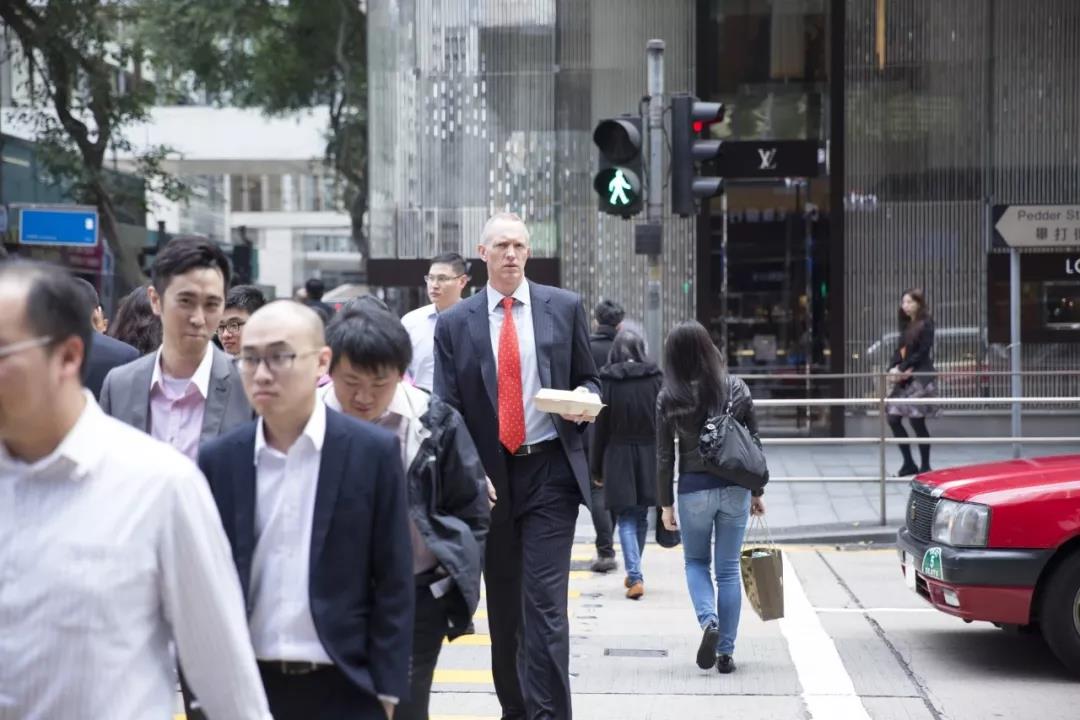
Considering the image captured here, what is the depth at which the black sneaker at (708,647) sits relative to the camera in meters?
7.79

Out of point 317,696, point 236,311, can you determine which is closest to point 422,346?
point 236,311

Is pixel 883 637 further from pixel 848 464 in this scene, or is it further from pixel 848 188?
pixel 848 188

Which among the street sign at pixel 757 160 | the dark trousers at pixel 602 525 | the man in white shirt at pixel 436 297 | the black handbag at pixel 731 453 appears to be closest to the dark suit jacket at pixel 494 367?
the black handbag at pixel 731 453

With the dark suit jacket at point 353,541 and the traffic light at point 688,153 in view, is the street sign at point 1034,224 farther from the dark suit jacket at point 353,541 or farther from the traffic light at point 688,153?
the dark suit jacket at point 353,541

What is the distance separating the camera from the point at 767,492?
48.8 feet

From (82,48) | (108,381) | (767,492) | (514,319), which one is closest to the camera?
(108,381)

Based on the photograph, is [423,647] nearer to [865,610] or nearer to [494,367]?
[494,367]

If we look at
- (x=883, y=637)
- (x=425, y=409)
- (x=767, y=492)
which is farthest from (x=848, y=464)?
(x=425, y=409)

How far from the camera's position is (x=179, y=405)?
458 centimetres

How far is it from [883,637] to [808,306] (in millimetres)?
11475

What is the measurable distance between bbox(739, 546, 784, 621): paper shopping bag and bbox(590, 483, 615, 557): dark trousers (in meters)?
3.09

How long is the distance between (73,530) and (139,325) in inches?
184

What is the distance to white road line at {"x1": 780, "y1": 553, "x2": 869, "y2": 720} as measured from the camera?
7.12 meters

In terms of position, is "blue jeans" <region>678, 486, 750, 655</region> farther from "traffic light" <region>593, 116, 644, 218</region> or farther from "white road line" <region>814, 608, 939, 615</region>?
"traffic light" <region>593, 116, 644, 218</region>
